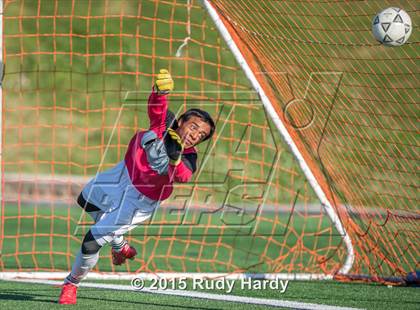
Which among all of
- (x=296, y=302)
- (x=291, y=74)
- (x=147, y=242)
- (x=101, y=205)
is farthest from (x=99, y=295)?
(x=147, y=242)

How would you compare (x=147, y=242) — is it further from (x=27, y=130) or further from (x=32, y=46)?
(x=32, y=46)

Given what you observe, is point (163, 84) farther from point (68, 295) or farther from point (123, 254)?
point (68, 295)

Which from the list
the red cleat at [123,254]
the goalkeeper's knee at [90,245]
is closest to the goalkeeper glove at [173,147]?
the goalkeeper's knee at [90,245]

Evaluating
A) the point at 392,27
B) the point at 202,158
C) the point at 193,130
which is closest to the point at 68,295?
the point at 193,130

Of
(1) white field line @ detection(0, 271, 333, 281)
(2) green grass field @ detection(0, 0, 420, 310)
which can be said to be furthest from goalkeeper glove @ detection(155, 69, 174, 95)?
(1) white field line @ detection(0, 271, 333, 281)

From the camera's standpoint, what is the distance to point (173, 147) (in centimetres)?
600

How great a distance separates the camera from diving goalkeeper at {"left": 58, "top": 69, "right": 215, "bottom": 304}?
19.6 feet

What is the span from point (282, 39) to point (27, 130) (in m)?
13.8

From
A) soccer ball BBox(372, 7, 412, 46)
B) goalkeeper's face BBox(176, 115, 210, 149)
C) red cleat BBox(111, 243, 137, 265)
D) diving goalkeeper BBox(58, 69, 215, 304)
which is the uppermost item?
soccer ball BBox(372, 7, 412, 46)

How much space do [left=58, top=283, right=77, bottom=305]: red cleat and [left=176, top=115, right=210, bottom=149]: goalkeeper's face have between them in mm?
1229

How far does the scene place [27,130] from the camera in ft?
68.7

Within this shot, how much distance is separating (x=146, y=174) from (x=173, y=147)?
12.0 inches
